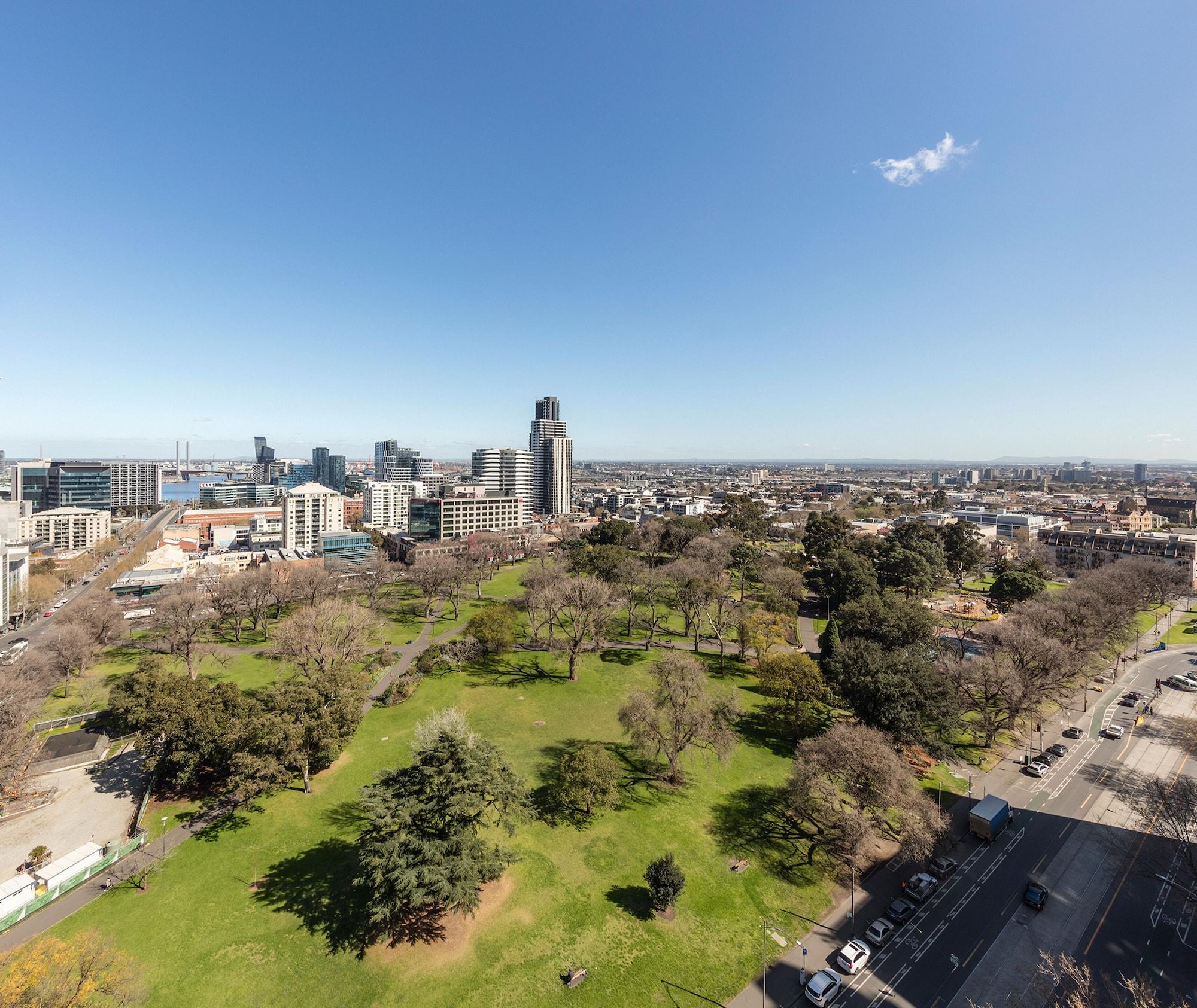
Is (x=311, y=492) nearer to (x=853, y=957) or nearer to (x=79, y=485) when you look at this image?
(x=79, y=485)

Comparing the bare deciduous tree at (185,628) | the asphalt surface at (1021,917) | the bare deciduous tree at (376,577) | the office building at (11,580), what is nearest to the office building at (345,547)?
the bare deciduous tree at (376,577)

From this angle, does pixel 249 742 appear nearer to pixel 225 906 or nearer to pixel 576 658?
pixel 225 906

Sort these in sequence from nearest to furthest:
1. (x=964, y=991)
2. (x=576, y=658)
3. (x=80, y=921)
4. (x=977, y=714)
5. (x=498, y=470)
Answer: (x=964, y=991) < (x=80, y=921) < (x=977, y=714) < (x=576, y=658) < (x=498, y=470)

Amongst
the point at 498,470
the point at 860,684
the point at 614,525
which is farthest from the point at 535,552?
the point at 860,684

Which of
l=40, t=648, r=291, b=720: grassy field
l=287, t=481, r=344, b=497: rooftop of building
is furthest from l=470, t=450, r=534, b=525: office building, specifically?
l=40, t=648, r=291, b=720: grassy field

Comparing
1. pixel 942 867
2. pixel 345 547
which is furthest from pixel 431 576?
pixel 942 867

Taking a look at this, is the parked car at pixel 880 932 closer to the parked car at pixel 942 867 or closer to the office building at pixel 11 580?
the parked car at pixel 942 867
